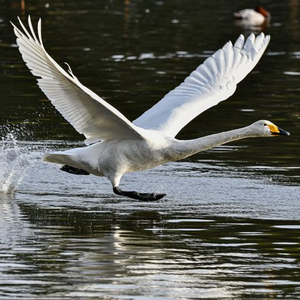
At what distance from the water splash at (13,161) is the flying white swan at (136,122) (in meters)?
0.79

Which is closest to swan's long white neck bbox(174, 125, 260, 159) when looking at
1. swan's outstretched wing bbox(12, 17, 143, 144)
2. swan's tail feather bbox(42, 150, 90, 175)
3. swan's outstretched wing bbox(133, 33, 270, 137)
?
swan's outstretched wing bbox(12, 17, 143, 144)

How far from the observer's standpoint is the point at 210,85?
1342 cm

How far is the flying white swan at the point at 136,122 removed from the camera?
10.7 meters

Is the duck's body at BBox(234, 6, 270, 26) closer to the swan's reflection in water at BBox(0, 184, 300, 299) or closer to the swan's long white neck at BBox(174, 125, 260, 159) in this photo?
the swan's reflection in water at BBox(0, 184, 300, 299)

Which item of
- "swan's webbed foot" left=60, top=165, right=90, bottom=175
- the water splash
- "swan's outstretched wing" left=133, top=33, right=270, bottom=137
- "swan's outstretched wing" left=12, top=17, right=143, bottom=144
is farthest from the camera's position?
the water splash

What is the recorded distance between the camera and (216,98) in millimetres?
13242

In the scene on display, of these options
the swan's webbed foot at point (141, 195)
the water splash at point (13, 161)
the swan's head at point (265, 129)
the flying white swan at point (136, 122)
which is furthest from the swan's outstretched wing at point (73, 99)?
the water splash at point (13, 161)

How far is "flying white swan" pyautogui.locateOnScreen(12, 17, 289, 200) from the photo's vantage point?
10.7 meters

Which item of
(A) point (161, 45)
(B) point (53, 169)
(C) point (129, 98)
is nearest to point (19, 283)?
(B) point (53, 169)

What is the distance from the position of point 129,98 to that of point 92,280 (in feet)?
37.2

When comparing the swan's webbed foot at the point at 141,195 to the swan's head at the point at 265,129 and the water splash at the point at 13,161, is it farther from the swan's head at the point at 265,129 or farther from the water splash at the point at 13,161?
the water splash at the point at 13,161

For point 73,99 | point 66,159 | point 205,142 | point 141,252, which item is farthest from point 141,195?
point 141,252

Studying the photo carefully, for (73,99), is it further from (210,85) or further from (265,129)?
(210,85)

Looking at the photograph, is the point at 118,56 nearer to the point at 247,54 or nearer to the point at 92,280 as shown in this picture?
the point at 247,54
